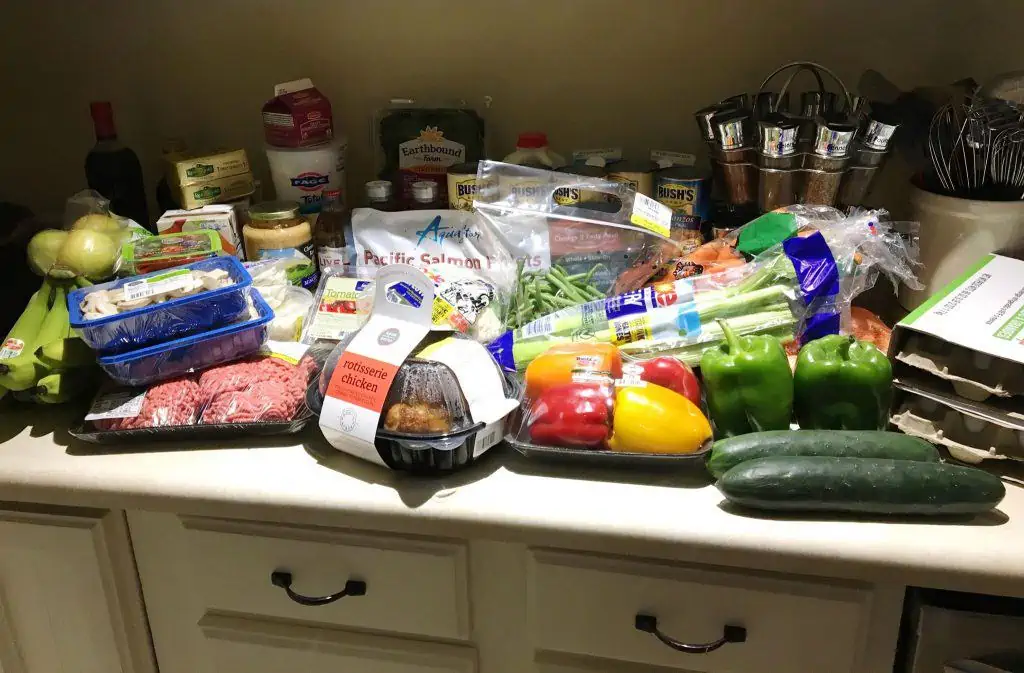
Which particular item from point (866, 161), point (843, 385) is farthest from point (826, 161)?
point (843, 385)

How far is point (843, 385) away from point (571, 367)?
291 millimetres

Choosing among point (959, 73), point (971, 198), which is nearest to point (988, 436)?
point (971, 198)

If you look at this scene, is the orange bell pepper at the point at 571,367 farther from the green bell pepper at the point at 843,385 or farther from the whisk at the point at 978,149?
the whisk at the point at 978,149

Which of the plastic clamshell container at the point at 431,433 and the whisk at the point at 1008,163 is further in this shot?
the whisk at the point at 1008,163

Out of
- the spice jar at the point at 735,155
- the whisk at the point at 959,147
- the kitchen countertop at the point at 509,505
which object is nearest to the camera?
the kitchen countertop at the point at 509,505

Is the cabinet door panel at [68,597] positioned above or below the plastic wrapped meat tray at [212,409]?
below

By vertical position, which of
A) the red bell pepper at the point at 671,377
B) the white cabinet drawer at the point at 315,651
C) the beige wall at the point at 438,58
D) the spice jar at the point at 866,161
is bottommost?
the white cabinet drawer at the point at 315,651

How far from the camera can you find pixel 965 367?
0.81 metres

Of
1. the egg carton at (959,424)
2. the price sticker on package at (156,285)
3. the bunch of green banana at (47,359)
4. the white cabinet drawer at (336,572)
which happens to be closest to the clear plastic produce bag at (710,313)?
the egg carton at (959,424)

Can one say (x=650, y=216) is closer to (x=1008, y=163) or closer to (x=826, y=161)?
(x=826, y=161)

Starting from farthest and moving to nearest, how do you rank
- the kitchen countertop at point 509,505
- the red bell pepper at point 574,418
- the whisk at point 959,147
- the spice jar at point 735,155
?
the spice jar at point 735,155 → the whisk at point 959,147 → the red bell pepper at point 574,418 → the kitchen countertop at point 509,505

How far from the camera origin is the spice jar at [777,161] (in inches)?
40.3

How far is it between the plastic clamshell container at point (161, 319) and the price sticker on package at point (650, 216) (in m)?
0.51

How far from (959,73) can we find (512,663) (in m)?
1.01
